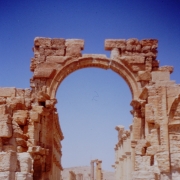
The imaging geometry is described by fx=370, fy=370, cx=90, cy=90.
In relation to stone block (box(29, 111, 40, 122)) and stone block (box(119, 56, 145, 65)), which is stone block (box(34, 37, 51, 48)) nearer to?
stone block (box(119, 56, 145, 65))

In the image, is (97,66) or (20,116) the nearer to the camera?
(20,116)

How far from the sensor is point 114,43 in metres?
16.2

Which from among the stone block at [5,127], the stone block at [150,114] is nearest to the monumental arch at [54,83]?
the stone block at [150,114]

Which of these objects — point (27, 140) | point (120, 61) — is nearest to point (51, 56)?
point (120, 61)

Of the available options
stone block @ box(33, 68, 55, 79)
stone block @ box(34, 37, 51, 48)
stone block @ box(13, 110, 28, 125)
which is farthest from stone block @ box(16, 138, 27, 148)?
stone block @ box(34, 37, 51, 48)

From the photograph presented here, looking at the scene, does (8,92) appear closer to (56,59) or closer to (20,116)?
(20,116)

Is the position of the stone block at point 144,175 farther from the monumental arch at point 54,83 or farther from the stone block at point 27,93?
the stone block at point 27,93

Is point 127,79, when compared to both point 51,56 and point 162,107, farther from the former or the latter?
point 162,107

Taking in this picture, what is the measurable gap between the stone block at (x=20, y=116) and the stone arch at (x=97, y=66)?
5.70ft

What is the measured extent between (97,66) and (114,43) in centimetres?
125

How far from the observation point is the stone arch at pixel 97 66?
15.7m

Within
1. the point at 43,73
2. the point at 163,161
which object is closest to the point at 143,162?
the point at 163,161

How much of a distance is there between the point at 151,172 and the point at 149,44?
30.2 ft

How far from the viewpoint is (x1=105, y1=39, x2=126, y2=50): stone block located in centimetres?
1611
